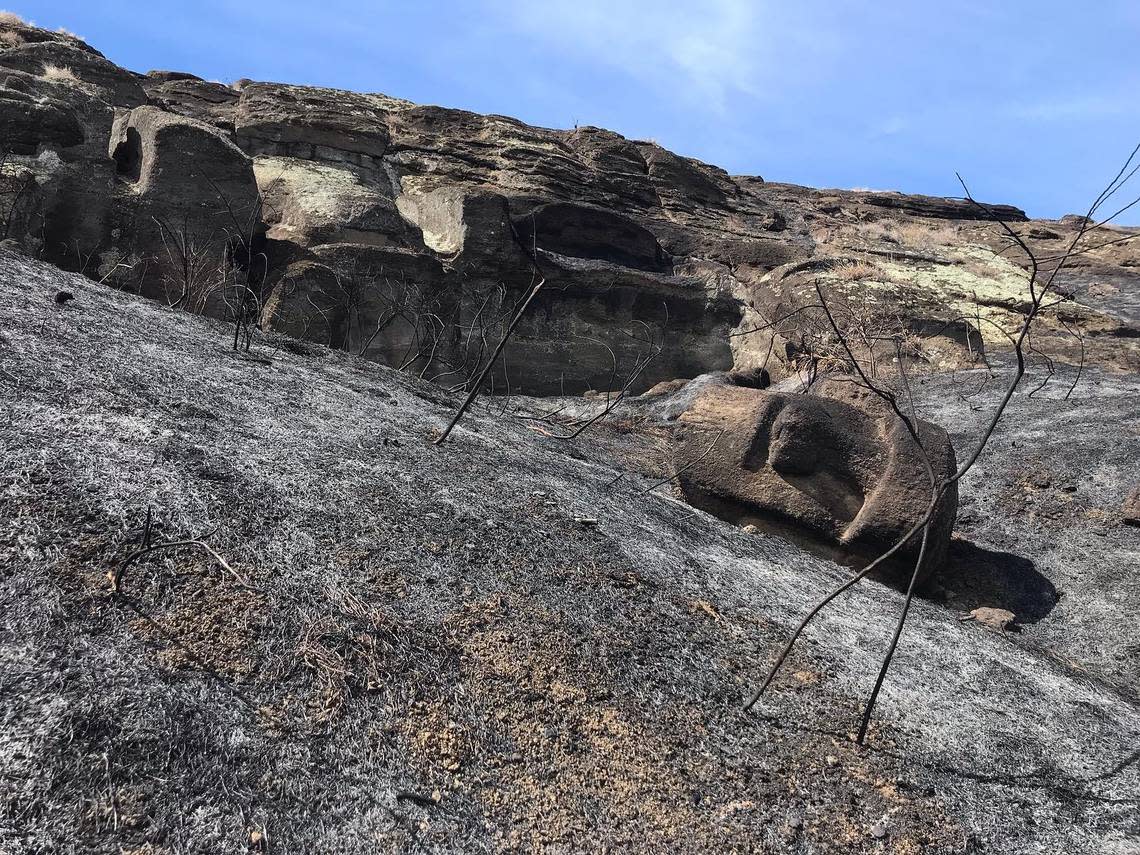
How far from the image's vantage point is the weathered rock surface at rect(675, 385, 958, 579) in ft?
20.8

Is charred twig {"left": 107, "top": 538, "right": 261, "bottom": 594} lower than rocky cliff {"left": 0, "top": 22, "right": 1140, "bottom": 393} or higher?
lower

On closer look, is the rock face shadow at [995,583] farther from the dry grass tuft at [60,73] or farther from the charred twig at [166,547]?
the dry grass tuft at [60,73]

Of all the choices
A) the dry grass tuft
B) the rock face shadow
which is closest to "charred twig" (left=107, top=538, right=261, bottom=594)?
the rock face shadow

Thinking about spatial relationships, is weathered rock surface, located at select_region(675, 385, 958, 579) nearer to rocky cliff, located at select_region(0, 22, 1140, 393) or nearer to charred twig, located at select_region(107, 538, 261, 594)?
rocky cliff, located at select_region(0, 22, 1140, 393)

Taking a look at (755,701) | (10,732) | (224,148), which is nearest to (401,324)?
(224,148)

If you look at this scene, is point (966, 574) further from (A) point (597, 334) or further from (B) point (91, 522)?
(A) point (597, 334)

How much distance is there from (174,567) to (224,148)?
338 inches

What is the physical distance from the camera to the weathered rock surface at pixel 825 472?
20.8ft

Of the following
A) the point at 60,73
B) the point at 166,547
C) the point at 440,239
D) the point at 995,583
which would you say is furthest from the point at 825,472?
the point at 60,73

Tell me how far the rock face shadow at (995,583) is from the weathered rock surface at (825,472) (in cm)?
24

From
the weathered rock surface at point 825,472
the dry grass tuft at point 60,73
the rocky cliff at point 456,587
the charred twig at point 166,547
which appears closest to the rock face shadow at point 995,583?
the rocky cliff at point 456,587

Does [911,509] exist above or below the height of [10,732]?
above

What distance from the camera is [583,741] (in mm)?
3305

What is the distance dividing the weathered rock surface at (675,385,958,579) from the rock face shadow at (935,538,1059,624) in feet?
0.79
